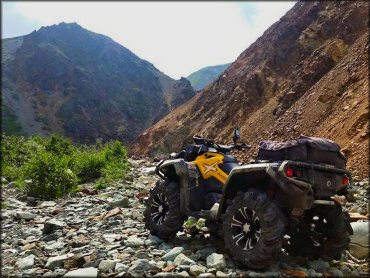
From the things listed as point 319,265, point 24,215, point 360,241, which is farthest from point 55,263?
point 24,215

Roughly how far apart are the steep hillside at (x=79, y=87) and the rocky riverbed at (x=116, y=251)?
79.5 meters

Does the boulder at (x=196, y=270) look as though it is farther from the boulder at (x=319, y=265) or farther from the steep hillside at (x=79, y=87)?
the steep hillside at (x=79, y=87)

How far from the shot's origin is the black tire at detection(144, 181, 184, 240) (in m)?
7.21

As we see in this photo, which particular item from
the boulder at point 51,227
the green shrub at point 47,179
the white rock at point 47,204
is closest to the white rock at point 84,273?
the boulder at point 51,227

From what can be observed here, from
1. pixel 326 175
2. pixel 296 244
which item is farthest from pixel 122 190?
pixel 326 175

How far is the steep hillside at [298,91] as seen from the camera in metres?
18.3

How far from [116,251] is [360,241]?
3721 mm

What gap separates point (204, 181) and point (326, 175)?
2.35m

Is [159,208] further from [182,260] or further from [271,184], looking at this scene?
[271,184]

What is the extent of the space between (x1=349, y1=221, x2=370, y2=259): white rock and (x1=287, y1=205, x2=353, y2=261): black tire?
23.8 inches

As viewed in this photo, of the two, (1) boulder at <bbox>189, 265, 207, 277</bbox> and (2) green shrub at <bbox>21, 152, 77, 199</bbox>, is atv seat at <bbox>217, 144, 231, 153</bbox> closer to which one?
(1) boulder at <bbox>189, 265, 207, 277</bbox>

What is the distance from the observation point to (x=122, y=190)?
597 inches

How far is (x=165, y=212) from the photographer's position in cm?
756

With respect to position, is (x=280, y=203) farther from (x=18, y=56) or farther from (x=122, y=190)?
(x=18, y=56)
